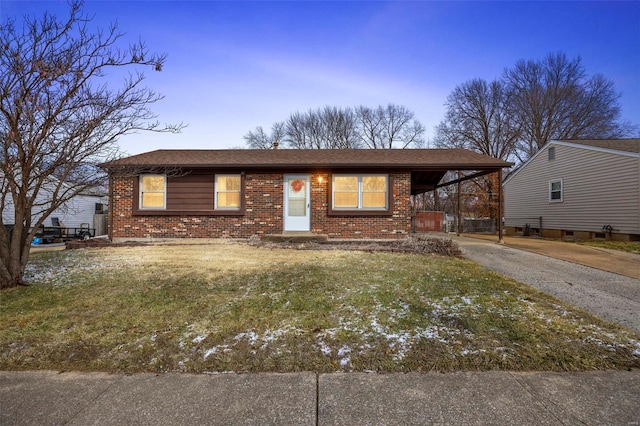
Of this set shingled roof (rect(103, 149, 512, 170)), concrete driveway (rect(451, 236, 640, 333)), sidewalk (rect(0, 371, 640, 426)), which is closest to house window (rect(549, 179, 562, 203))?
shingled roof (rect(103, 149, 512, 170))

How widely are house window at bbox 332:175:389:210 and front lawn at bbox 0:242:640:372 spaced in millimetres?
5038

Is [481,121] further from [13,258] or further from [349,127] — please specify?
[13,258]

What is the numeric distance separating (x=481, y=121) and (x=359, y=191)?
21771 millimetres

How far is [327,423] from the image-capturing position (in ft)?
6.80

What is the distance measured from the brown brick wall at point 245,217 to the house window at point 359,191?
1.13 feet

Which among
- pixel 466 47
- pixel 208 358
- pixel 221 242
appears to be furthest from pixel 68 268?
pixel 466 47

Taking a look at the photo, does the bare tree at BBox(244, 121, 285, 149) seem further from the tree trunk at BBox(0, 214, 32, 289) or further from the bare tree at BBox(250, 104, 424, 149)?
the tree trunk at BBox(0, 214, 32, 289)

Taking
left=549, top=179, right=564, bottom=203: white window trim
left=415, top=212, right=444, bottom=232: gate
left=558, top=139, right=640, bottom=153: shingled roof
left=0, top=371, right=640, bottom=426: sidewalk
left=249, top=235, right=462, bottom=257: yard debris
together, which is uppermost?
left=558, top=139, right=640, bottom=153: shingled roof

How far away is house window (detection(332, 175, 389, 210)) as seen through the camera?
36.3 feet

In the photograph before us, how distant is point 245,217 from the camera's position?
11.1m

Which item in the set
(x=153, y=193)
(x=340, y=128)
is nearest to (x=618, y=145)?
(x=153, y=193)

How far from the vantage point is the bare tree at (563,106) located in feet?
84.3

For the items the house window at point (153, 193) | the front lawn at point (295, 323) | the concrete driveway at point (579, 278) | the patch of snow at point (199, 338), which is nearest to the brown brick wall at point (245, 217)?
the house window at point (153, 193)

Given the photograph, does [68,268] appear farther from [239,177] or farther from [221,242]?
[239,177]
